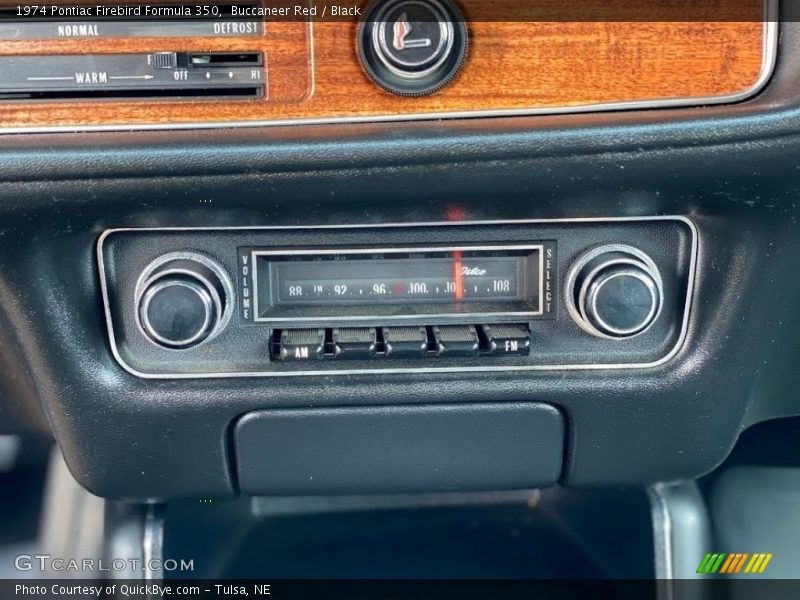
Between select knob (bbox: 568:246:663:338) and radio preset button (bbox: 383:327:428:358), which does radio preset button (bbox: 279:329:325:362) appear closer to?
radio preset button (bbox: 383:327:428:358)

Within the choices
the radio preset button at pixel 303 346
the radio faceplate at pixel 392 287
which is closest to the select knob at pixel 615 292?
the radio faceplate at pixel 392 287

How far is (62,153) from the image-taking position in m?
0.73

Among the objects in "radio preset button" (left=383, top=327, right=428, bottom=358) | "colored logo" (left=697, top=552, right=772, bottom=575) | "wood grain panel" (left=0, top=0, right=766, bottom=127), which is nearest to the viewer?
"wood grain panel" (left=0, top=0, right=766, bottom=127)

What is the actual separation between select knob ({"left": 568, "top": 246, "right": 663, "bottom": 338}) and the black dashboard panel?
0.05 metres

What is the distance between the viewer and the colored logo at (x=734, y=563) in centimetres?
109

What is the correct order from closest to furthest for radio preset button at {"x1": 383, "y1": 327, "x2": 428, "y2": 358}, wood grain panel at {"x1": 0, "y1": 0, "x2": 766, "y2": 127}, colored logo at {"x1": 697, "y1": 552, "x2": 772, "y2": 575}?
wood grain panel at {"x1": 0, "y1": 0, "x2": 766, "y2": 127} → radio preset button at {"x1": 383, "y1": 327, "x2": 428, "y2": 358} → colored logo at {"x1": 697, "y1": 552, "x2": 772, "y2": 575}

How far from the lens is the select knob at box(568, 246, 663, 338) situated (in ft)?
2.66

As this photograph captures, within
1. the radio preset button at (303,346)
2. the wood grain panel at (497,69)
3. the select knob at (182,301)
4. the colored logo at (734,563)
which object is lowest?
the colored logo at (734,563)

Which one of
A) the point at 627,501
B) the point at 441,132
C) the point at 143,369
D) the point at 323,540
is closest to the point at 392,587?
the point at 323,540

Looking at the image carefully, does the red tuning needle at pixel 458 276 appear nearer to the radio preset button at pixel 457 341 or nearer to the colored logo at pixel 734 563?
the radio preset button at pixel 457 341

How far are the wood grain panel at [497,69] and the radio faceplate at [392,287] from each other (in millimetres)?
132

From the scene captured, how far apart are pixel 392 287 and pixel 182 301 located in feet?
0.68

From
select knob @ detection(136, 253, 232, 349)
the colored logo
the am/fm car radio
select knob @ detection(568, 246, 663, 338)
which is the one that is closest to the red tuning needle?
the am/fm car radio

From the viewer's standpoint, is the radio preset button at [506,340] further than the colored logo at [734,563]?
No
